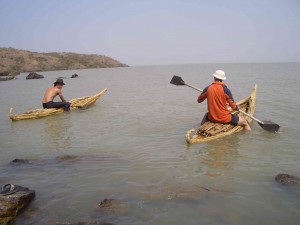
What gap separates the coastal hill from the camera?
65.8 metres

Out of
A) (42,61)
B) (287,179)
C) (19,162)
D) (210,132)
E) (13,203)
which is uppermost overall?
(42,61)

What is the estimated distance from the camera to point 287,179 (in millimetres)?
5965

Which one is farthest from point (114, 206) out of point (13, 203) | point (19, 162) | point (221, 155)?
point (221, 155)

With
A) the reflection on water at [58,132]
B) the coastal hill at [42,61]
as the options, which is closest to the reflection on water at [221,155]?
the reflection on water at [58,132]

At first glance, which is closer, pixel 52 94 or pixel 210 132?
pixel 210 132

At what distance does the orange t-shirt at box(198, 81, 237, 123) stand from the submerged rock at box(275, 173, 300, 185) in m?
3.25

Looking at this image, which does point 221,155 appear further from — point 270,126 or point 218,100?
point 270,126

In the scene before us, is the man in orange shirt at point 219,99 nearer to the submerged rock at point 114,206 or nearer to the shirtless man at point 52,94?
the submerged rock at point 114,206

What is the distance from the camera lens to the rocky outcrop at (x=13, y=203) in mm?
4660

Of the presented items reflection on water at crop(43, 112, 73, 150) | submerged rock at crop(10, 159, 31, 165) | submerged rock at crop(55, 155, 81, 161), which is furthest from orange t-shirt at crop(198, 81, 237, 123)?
submerged rock at crop(10, 159, 31, 165)

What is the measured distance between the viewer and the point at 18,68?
65.5 meters

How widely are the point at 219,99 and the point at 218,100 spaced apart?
0.04 meters

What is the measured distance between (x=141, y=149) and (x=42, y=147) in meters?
3.04

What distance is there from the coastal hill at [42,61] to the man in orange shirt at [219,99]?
49.7 metres
